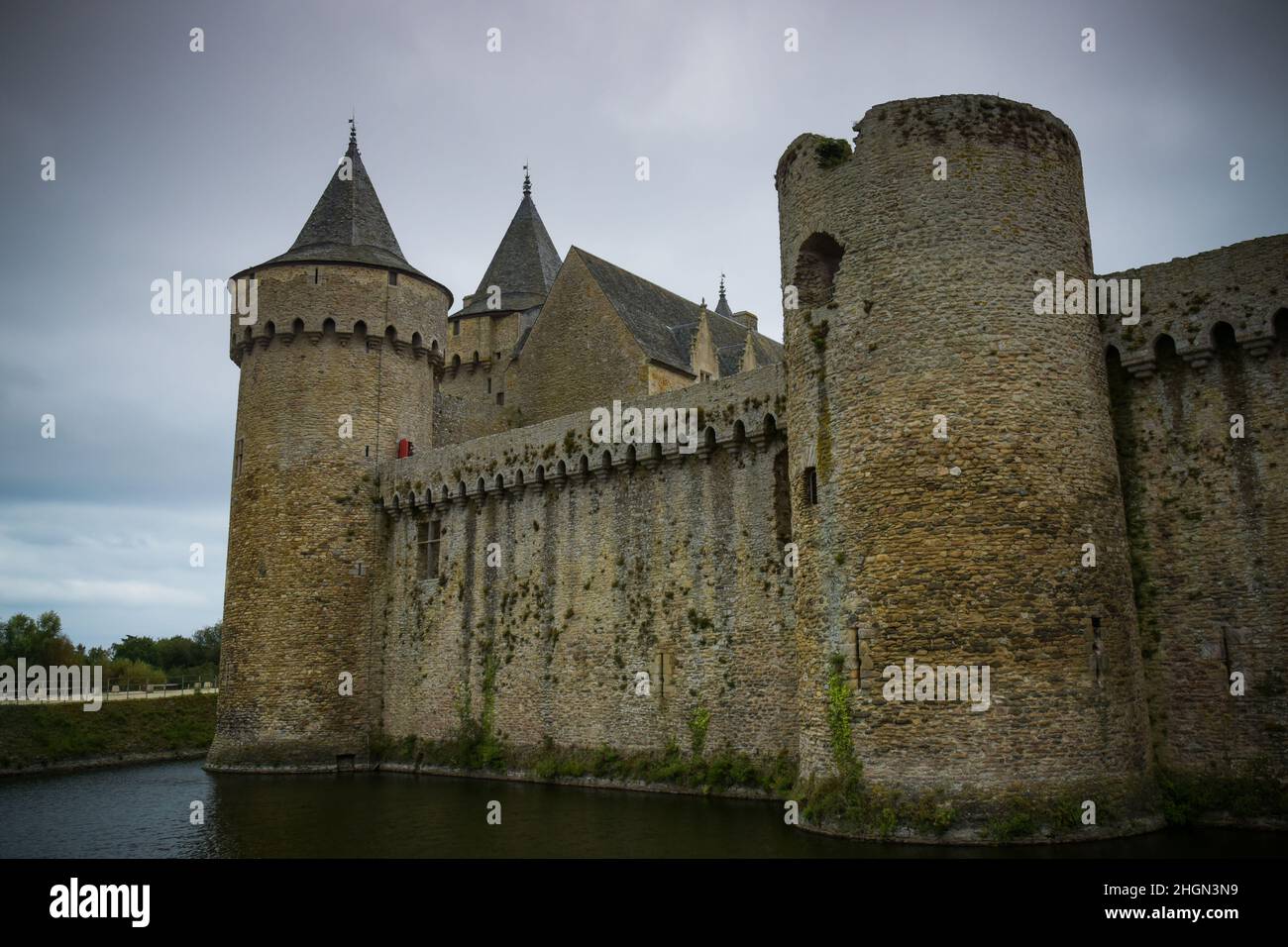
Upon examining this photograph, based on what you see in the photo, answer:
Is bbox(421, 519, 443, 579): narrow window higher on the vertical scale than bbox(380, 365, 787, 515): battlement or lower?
lower

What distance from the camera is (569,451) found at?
23844mm

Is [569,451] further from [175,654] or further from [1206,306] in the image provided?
[175,654]

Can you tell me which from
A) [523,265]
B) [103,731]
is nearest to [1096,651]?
[103,731]

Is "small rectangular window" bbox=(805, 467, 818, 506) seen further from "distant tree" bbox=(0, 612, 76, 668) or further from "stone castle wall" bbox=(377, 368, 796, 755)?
"distant tree" bbox=(0, 612, 76, 668)

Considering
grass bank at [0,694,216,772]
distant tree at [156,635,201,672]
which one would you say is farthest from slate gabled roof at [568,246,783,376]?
distant tree at [156,635,201,672]

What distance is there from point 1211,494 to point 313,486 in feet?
68.6

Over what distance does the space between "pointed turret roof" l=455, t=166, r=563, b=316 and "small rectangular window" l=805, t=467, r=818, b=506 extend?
23012 millimetres

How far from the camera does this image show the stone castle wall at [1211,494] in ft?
49.5

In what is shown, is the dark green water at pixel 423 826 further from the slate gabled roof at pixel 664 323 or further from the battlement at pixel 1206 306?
the slate gabled roof at pixel 664 323

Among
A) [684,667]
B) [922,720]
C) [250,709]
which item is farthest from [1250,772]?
[250,709]

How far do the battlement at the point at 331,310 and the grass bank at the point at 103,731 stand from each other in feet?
38.5

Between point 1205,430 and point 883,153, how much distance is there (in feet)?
21.1

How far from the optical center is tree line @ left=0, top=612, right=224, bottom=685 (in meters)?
48.1

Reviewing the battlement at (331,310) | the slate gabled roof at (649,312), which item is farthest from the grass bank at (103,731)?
the slate gabled roof at (649,312)
